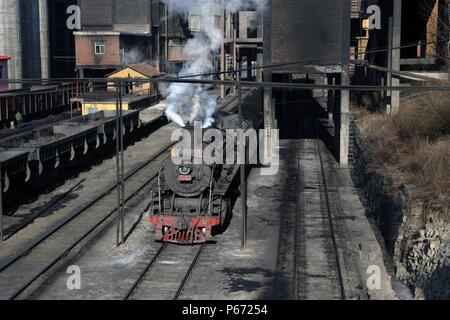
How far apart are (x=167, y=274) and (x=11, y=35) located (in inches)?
1694

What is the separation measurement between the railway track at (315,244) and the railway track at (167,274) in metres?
2.85

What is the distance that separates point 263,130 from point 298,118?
51.5ft

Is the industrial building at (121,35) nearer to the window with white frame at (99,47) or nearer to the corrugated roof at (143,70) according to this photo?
the window with white frame at (99,47)

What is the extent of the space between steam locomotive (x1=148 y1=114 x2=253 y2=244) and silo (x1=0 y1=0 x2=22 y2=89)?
123ft

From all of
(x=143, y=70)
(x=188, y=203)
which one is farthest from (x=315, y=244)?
(x=143, y=70)

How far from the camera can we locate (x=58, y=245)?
19484mm

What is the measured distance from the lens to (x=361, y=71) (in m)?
45.9

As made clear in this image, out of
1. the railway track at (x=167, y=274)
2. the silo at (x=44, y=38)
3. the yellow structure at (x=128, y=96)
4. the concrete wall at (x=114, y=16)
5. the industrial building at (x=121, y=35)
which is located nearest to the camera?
the railway track at (x=167, y=274)

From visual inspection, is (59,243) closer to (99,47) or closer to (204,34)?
(99,47)

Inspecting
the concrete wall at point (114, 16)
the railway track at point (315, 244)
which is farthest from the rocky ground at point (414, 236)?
the concrete wall at point (114, 16)

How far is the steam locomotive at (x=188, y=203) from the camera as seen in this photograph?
19.1 metres

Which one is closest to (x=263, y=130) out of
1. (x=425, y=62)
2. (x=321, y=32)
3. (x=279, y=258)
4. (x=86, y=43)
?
(x=321, y=32)

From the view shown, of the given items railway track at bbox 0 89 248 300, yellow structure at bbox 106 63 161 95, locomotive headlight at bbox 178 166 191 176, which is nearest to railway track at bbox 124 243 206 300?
locomotive headlight at bbox 178 166 191 176

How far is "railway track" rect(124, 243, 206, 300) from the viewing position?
51.0 ft
